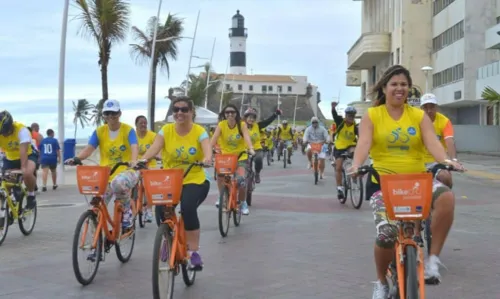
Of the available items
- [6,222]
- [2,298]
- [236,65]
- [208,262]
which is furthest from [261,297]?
[236,65]

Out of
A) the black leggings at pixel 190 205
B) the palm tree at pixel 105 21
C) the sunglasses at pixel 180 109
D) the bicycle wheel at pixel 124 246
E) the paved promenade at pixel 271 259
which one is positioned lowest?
the paved promenade at pixel 271 259

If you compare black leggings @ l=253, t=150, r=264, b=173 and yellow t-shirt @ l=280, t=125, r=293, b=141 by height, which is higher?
yellow t-shirt @ l=280, t=125, r=293, b=141

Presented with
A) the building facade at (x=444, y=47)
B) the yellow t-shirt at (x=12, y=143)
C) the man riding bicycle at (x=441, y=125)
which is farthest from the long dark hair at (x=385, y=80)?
the building facade at (x=444, y=47)

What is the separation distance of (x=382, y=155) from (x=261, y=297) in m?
1.84

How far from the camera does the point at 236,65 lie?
5413 inches

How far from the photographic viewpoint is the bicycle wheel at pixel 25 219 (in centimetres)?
971

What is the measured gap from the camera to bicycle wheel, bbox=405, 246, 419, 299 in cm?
423

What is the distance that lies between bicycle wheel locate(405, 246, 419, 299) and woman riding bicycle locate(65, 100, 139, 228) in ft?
13.1

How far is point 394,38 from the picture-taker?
2334 inches

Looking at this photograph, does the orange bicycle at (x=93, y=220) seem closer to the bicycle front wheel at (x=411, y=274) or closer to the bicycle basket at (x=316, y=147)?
the bicycle front wheel at (x=411, y=274)

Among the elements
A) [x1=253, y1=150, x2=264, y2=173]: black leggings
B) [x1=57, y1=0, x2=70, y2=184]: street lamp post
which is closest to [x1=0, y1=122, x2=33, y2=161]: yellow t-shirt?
[x1=253, y1=150, x2=264, y2=173]: black leggings

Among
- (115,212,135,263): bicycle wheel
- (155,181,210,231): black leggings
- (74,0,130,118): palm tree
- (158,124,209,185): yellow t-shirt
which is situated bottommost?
(115,212,135,263): bicycle wheel

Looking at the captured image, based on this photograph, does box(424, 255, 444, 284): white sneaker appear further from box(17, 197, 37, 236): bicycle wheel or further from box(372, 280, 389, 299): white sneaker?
box(17, 197, 37, 236): bicycle wheel

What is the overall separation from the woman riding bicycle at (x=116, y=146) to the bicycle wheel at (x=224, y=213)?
1.83 meters
